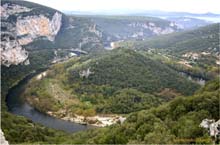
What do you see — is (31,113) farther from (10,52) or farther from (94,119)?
(10,52)

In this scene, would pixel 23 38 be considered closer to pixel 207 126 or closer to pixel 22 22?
pixel 22 22

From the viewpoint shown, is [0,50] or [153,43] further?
[153,43]

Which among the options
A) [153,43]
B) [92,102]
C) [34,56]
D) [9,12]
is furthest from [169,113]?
[9,12]

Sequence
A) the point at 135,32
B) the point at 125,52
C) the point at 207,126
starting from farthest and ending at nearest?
1. the point at 135,32
2. the point at 125,52
3. the point at 207,126

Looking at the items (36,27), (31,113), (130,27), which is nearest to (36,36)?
(36,27)

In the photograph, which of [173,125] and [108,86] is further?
[108,86]

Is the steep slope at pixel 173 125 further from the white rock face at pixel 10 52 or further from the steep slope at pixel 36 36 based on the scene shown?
the white rock face at pixel 10 52

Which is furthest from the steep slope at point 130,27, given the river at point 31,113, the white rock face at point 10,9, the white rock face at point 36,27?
the river at point 31,113

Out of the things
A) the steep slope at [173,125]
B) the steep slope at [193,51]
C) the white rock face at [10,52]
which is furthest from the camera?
the white rock face at [10,52]
